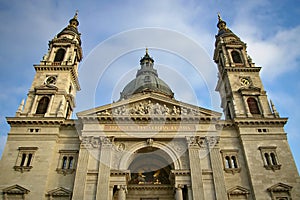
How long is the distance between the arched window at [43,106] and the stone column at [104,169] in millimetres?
8383

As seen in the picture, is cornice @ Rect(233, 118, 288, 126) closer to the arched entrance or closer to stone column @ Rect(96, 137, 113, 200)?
the arched entrance

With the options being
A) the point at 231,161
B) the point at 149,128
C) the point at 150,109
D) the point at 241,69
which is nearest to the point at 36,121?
the point at 149,128

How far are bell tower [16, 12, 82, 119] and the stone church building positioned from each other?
0.51 ft

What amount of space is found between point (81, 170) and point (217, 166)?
12270mm

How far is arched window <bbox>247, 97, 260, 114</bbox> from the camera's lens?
101 feet

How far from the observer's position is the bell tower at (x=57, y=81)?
29902 millimetres

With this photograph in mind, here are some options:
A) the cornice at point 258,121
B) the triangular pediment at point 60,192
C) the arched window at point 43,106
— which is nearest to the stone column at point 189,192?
the cornice at point 258,121

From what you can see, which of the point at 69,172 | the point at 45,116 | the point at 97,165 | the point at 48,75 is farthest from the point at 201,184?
the point at 48,75

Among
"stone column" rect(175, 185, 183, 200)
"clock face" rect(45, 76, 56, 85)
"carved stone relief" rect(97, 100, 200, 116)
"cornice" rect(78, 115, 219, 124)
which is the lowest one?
"stone column" rect(175, 185, 183, 200)

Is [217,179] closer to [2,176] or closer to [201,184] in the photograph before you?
[201,184]

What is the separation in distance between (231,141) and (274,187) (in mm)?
5668

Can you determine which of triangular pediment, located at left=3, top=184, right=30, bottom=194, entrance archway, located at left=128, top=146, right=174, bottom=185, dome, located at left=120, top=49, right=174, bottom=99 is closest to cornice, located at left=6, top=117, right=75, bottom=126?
triangular pediment, located at left=3, top=184, right=30, bottom=194

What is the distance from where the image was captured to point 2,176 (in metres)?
24.6

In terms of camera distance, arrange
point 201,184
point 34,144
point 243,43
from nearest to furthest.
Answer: point 201,184 → point 34,144 → point 243,43
